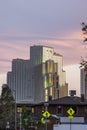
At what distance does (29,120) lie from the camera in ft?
386

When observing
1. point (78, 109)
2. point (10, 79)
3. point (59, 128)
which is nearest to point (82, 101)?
point (78, 109)

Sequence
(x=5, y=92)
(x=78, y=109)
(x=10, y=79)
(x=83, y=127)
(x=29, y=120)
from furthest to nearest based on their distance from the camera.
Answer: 1. (x=10, y=79)
2. (x=29, y=120)
3. (x=78, y=109)
4. (x=5, y=92)
5. (x=83, y=127)

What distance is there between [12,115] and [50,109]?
1041 centimetres

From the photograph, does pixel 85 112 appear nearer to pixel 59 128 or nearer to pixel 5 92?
pixel 5 92

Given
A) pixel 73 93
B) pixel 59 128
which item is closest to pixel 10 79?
pixel 73 93

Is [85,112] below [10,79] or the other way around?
below

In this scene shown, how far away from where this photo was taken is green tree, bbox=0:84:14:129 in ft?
321

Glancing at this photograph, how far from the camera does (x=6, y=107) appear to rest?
324ft

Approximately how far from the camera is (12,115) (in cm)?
9994

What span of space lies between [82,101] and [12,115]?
54.3ft

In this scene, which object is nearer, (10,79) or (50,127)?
(50,127)

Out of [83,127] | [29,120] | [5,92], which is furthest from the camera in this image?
[29,120]

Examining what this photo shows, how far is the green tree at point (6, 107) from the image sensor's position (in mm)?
97750

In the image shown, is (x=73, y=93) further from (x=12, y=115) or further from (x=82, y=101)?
(x=12, y=115)
